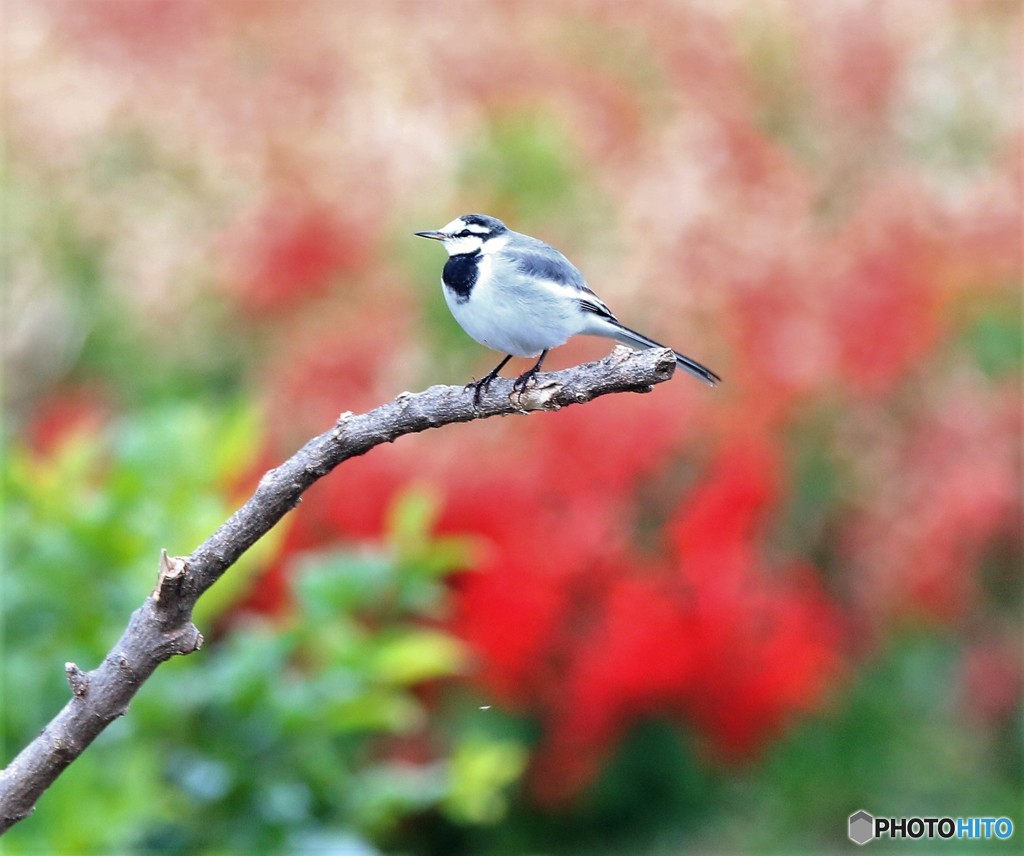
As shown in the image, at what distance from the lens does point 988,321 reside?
6.14 m

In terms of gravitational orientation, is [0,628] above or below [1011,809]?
below

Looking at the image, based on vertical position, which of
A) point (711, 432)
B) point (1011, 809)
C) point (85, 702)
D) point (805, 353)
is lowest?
point (85, 702)

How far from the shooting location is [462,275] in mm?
2535

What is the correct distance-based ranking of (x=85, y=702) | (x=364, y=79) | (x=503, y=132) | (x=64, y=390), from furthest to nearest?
(x=364, y=79) → (x=64, y=390) → (x=503, y=132) → (x=85, y=702)

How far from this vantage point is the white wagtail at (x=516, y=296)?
2.43m

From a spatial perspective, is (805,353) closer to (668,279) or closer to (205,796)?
(668,279)

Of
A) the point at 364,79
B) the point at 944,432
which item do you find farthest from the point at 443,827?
the point at 364,79

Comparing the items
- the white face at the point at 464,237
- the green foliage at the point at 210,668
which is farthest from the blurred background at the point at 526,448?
the white face at the point at 464,237

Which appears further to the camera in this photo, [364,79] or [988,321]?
[364,79]

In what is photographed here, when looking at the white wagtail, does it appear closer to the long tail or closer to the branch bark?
the long tail

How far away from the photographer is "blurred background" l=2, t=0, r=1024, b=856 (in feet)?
11.3

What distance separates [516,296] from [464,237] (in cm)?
28

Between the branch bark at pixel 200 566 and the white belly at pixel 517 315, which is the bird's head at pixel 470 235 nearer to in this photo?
the white belly at pixel 517 315

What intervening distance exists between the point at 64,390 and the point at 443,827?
313 cm
